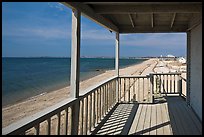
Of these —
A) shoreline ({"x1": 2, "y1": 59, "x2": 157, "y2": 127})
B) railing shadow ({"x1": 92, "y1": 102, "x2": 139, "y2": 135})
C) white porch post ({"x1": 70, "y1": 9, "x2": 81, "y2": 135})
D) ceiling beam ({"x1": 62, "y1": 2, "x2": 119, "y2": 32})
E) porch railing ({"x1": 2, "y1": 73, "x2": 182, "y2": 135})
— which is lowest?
shoreline ({"x1": 2, "y1": 59, "x2": 157, "y2": 127})

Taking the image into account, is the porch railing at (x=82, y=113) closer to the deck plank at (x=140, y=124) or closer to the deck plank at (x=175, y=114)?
the deck plank at (x=175, y=114)

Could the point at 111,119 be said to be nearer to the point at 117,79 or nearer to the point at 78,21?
the point at 117,79

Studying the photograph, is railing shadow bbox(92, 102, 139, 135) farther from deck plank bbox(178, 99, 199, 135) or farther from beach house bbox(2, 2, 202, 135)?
deck plank bbox(178, 99, 199, 135)

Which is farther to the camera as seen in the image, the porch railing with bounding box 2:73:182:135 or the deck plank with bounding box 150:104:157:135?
the deck plank with bounding box 150:104:157:135

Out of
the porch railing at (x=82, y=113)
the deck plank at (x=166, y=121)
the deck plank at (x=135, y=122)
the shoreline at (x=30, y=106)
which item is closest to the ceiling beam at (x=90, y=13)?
the porch railing at (x=82, y=113)

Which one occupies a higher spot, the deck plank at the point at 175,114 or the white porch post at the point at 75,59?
the white porch post at the point at 75,59

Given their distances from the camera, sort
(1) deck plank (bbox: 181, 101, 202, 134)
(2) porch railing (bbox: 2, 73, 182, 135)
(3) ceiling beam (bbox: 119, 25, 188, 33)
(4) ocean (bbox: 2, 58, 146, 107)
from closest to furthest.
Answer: (2) porch railing (bbox: 2, 73, 182, 135)
(1) deck plank (bbox: 181, 101, 202, 134)
(3) ceiling beam (bbox: 119, 25, 188, 33)
(4) ocean (bbox: 2, 58, 146, 107)

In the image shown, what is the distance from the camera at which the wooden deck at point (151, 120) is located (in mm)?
4168

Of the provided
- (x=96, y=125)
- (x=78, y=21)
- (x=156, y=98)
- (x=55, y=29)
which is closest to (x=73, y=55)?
(x=78, y=21)

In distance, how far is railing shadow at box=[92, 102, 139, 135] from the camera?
4220mm

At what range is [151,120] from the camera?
16.1 ft

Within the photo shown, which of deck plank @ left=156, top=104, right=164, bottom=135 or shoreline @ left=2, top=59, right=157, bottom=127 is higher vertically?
deck plank @ left=156, top=104, right=164, bottom=135

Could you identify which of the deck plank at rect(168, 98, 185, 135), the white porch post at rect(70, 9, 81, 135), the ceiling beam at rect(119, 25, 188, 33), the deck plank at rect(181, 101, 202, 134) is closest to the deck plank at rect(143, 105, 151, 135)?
the deck plank at rect(168, 98, 185, 135)

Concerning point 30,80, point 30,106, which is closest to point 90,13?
point 30,106
